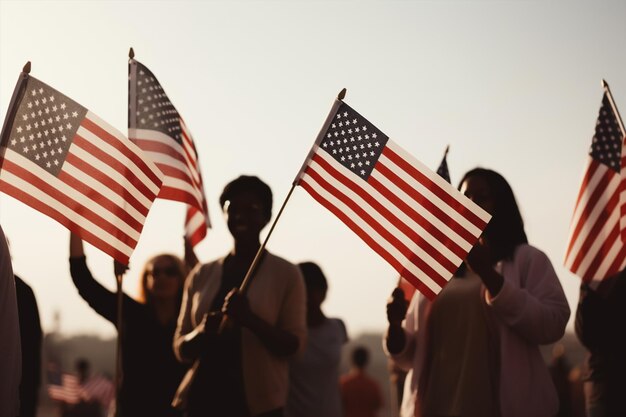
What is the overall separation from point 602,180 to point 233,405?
10.5ft

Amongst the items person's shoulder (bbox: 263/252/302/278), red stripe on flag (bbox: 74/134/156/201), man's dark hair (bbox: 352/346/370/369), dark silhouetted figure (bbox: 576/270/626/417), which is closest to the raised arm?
red stripe on flag (bbox: 74/134/156/201)

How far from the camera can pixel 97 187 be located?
6.78 meters

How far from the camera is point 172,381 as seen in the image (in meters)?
7.25

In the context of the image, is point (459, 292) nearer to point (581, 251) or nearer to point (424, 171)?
point (424, 171)

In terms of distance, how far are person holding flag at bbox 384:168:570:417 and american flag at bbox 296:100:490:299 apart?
179mm

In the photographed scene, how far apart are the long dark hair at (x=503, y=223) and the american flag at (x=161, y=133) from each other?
7.86 ft

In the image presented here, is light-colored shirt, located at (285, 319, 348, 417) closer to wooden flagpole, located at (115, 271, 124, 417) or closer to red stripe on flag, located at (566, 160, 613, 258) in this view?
wooden flagpole, located at (115, 271, 124, 417)

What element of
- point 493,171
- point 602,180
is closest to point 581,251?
point 602,180

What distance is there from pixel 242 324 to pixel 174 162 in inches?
Result: 79.5

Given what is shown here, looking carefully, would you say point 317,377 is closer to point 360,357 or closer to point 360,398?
point 360,398

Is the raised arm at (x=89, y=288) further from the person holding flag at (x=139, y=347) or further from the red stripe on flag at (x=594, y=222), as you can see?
the red stripe on flag at (x=594, y=222)

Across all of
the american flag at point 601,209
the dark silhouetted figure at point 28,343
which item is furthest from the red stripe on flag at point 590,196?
the dark silhouetted figure at point 28,343

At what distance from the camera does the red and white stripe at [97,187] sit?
6.45 meters

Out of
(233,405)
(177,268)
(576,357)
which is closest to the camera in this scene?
(233,405)
